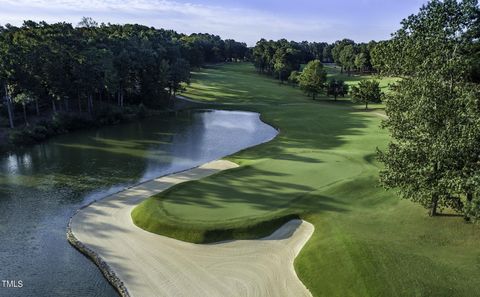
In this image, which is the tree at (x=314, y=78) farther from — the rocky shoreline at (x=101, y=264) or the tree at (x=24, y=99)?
the rocky shoreline at (x=101, y=264)

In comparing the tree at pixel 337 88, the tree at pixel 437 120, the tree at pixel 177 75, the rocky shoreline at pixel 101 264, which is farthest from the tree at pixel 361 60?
the rocky shoreline at pixel 101 264

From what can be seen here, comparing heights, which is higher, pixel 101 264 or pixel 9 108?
pixel 9 108

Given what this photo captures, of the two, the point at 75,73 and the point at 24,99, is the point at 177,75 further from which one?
the point at 24,99

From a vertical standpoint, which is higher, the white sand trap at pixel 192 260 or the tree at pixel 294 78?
the tree at pixel 294 78

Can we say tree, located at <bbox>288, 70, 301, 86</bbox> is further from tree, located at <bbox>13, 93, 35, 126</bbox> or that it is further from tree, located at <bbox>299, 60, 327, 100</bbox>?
tree, located at <bbox>13, 93, 35, 126</bbox>

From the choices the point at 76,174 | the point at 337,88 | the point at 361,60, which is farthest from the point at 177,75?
the point at 361,60

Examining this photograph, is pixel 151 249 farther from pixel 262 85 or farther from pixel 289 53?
pixel 289 53
